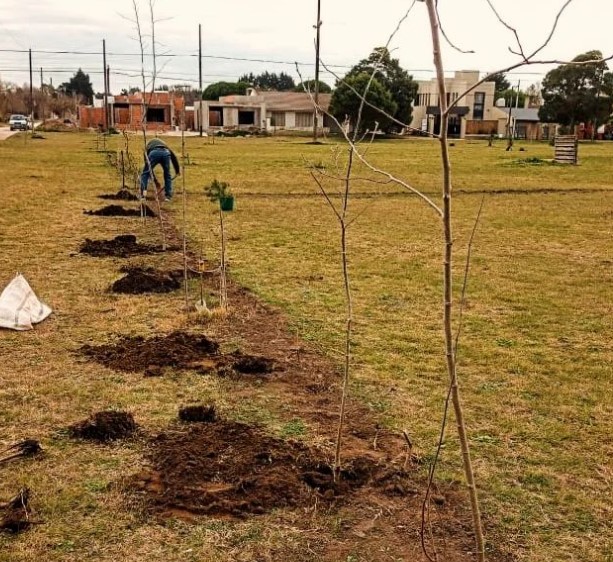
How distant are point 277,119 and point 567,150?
156 feet

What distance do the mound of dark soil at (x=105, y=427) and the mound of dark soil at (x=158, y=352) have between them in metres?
0.93

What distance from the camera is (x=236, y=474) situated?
11.6 feet

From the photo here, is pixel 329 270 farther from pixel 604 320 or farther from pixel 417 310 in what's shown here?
pixel 604 320

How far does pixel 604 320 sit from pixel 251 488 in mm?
4516

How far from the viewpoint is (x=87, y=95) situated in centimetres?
11531

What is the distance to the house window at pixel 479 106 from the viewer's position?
2995 inches

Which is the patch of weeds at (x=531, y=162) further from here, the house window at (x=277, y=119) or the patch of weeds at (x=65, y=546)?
the house window at (x=277, y=119)

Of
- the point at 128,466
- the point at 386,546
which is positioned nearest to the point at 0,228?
the point at 128,466

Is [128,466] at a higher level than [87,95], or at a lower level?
lower

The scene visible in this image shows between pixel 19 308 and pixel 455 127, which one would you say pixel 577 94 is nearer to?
pixel 455 127

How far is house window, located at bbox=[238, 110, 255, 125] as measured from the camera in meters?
70.0

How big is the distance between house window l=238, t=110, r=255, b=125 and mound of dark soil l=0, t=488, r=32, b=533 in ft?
226

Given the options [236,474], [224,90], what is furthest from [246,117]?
[236,474]

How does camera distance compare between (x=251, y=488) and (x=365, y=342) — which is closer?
(x=251, y=488)
